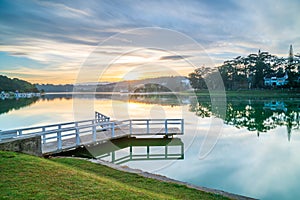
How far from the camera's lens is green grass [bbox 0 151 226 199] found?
13.1ft

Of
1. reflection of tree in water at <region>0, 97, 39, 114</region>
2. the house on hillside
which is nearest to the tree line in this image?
the house on hillside

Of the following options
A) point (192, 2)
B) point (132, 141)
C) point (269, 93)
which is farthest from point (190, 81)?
point (132, 141)

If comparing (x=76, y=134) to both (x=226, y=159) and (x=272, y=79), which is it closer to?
(x=226, y=159)

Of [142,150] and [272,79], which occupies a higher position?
[272,79]

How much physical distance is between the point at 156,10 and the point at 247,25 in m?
11.2

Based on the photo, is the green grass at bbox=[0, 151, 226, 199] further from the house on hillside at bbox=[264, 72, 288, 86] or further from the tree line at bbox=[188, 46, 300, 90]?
the house on hillside at bbox=[264, 72, 288, 86]

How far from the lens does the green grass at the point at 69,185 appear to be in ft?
13.1

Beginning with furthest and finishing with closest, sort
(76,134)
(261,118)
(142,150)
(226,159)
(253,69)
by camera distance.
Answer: (253,69), (261,118), (142,150), (76,134), (226,159)

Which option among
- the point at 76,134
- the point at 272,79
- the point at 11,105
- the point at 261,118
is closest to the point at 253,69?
the point at 272,79

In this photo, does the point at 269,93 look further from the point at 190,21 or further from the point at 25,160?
the point at 25,160

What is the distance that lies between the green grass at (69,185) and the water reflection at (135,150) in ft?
13.1

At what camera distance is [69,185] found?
4.41 meters

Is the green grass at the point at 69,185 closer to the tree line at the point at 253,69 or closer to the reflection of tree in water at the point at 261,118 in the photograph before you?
the reflection of tree in water at the point at 261,118

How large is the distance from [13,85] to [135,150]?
331 ft
